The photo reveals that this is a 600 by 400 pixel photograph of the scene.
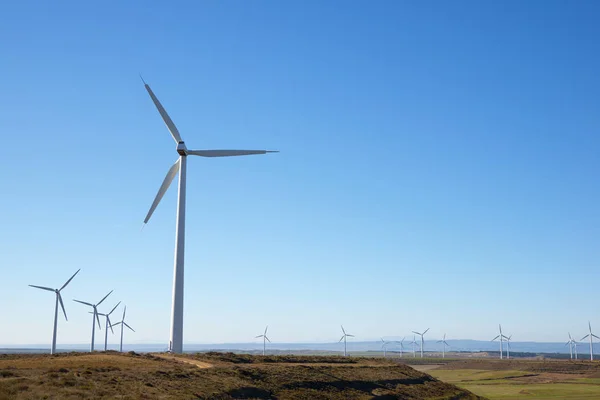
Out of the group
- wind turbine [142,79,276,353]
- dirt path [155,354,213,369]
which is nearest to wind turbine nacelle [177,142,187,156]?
wind turbine [142,79,276,353]

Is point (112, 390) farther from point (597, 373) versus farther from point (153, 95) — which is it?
point (597, 373)

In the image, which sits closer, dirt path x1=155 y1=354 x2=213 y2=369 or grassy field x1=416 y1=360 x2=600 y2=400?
dirt path x1=155 y1=354 x2=213 y2=369

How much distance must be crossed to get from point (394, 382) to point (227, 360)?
25.5 metres

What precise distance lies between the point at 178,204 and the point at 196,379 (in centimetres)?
3061

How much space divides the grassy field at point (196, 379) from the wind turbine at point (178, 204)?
13.4ft

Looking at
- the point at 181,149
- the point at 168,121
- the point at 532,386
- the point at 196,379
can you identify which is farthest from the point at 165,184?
the point at 532,386

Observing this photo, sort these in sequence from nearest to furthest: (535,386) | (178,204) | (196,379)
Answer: (196,379), (178,204), (535,386)

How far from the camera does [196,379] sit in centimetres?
6259

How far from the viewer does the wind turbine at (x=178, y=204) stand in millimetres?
81312

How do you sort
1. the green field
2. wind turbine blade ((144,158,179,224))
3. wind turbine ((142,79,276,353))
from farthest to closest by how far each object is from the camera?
the green field, wind turbine blade ((144,158,179,224)), wind turbine ((142,79,276,353))

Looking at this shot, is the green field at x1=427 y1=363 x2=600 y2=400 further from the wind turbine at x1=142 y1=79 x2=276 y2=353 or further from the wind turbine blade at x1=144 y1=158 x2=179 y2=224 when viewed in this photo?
the wind turbine blade at x1=144 y1=158 x2=179 y2=224

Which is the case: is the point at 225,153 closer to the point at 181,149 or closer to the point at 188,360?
the point at 181,149

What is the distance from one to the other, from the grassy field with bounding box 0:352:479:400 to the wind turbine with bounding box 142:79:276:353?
161 inches

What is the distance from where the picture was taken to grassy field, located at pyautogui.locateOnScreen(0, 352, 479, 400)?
50625 millimetres
